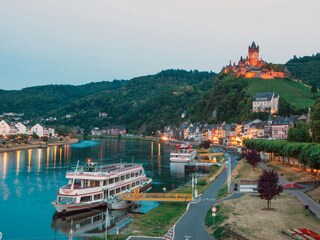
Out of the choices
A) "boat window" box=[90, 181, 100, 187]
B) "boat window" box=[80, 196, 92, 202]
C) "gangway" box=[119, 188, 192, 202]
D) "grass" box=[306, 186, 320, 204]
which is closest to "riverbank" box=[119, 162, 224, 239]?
"gangway" box=[119, 188, 192, 202]

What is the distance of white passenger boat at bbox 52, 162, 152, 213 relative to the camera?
48562 mm

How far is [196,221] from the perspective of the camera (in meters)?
36.5

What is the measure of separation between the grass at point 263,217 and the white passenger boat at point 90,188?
56.6 ft

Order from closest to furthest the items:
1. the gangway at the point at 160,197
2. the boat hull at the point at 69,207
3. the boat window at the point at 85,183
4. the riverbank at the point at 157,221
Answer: the riverbank at the point at 157,221 → the boat hull at the point at 69,207 → the gangway at the point at 160,197 → the boat window at the point at 85,183

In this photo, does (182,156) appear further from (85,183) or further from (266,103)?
(266,103)

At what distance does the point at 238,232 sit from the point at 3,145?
124 meters

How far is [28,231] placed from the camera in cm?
4144

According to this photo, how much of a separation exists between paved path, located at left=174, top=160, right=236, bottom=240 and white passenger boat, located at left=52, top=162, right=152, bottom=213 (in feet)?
42.0

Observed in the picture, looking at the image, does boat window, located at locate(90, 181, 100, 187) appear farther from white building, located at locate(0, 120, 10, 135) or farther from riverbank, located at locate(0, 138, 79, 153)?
white building, located at locate(0, 120, 10, 135)

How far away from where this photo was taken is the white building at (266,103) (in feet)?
568

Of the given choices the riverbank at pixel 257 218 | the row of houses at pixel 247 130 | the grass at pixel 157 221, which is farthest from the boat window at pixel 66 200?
the row of houses at pixel 247 130

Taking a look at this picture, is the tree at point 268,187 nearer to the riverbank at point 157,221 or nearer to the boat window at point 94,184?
the riverbank at point 157,221

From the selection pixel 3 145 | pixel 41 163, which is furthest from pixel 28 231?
pixel 3 145

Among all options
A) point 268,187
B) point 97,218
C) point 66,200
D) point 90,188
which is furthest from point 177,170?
point 268,187
